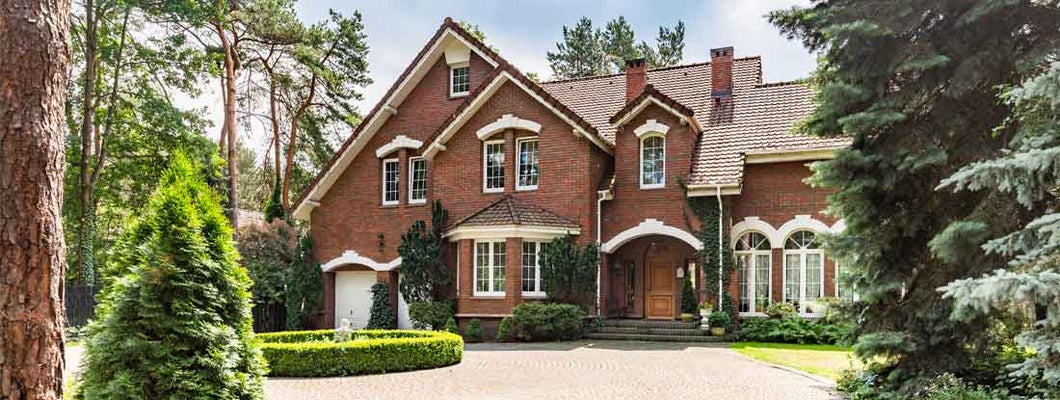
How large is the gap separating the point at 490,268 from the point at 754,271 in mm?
6672

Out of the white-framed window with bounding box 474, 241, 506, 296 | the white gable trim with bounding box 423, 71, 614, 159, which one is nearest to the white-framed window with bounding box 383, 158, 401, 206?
the white gable trim with bounding box 423, 71, 614, 159

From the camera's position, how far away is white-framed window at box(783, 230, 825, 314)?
19.7m

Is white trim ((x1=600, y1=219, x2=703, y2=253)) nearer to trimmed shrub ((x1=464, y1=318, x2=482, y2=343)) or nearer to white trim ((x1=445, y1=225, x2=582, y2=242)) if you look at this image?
white trim ((x1=445, y1=225, x2=582, y2=242))

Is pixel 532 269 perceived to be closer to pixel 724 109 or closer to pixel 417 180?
pixel 417 180

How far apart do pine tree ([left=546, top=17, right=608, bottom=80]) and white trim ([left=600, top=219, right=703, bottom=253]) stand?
79.3 ft

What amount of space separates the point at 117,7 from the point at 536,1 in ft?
60.0

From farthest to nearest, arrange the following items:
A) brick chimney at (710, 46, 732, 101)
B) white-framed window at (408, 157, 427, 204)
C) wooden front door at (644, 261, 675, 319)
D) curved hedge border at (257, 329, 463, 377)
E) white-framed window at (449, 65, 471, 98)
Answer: white-framed window at (449, 65, 471, 98)
white-framed window at (408, 157, 427, 204)
brick chimney at (710, 46, 732, 101)
wooden front door at (644, 261, 675, 319)
curved hedge border at (257, 329, 463, 377)

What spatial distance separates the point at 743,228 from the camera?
20.2 meters

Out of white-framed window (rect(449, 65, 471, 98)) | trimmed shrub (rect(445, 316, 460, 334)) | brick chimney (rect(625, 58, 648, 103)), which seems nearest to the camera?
trimmed shrub (rect(445, 316, 460, 334))

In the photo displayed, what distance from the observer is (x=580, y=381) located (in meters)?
11.8

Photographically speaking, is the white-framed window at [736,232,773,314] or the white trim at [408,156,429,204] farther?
the white trim at [408,156,429,204]

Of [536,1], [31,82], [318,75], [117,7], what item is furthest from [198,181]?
[318,75]

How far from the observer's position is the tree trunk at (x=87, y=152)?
26.0m

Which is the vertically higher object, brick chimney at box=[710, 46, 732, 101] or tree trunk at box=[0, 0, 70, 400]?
brick chimney at box=[710, 46, 732, 101]
